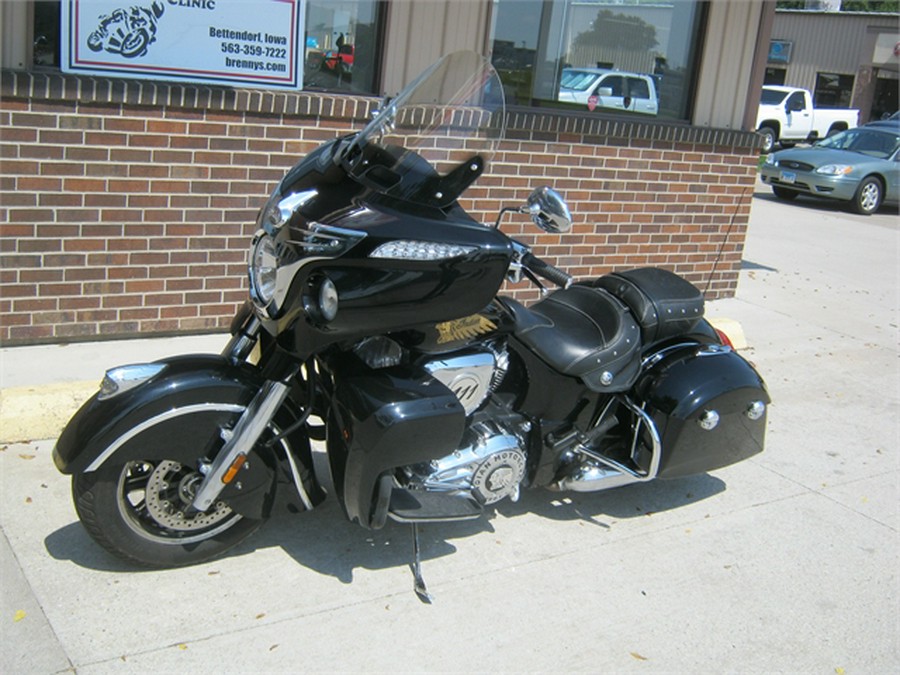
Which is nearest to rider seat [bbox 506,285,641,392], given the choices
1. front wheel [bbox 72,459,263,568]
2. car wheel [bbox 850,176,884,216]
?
front wheel [bbox 72,459,263,568]

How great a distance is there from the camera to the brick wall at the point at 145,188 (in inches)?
209

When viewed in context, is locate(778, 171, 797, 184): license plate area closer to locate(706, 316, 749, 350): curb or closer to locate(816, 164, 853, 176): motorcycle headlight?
locate(816, 164, 853, 176): motorcycle headlight

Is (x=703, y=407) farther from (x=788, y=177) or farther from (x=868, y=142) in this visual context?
(x=868, y=142)

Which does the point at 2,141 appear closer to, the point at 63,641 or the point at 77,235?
the point at 77,235

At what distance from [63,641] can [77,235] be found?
286 cm

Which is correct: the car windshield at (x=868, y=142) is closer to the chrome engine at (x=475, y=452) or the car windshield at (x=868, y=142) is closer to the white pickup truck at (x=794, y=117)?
the white pickup truck at (x=794, y=117)

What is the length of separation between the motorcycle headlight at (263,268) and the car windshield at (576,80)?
4579 mm

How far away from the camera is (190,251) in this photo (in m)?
5.89

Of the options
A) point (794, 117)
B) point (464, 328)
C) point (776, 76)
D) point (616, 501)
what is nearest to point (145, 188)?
point (464, 328)

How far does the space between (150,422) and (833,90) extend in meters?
39.6

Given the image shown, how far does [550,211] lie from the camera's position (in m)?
3.47

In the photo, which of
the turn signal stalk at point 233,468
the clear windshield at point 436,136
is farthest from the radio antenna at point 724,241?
the turn signal stalk at point 233,468

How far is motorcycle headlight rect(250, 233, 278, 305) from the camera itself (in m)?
3.43

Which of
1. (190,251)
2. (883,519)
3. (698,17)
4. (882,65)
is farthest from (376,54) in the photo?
(882,65)
